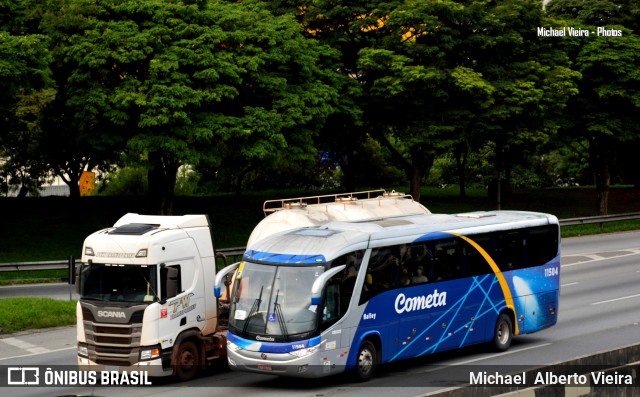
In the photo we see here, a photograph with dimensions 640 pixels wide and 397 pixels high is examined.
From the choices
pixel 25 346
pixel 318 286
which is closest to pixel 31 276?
pixel 25 346

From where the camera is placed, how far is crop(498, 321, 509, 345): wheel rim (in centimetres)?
2361

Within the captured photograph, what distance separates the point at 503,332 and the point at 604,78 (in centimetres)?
3284

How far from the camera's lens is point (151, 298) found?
64.2 feet

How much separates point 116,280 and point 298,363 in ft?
12.7

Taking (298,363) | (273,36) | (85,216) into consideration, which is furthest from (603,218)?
(298,363)

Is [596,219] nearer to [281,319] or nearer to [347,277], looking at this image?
[347,277]

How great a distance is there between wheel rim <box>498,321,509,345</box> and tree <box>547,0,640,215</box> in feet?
102

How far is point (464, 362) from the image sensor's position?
72.9 feet

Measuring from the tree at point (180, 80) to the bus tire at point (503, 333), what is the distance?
1802 centimetres

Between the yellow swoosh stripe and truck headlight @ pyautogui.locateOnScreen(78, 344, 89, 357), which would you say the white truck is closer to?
truck headlight @ pyautogui.locateOnScreen(78, 344, 89, 357)

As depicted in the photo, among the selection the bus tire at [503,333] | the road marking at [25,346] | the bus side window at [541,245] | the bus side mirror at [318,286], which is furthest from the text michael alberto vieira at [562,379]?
the road marking at [25,346]

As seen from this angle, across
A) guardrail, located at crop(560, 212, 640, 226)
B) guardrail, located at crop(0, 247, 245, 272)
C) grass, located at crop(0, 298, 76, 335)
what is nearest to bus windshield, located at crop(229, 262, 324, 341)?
grass, located at crop(0, 298, 76, 335)

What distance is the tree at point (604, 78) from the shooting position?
52.8 metres

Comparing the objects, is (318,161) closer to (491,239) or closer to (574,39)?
(574,39)
